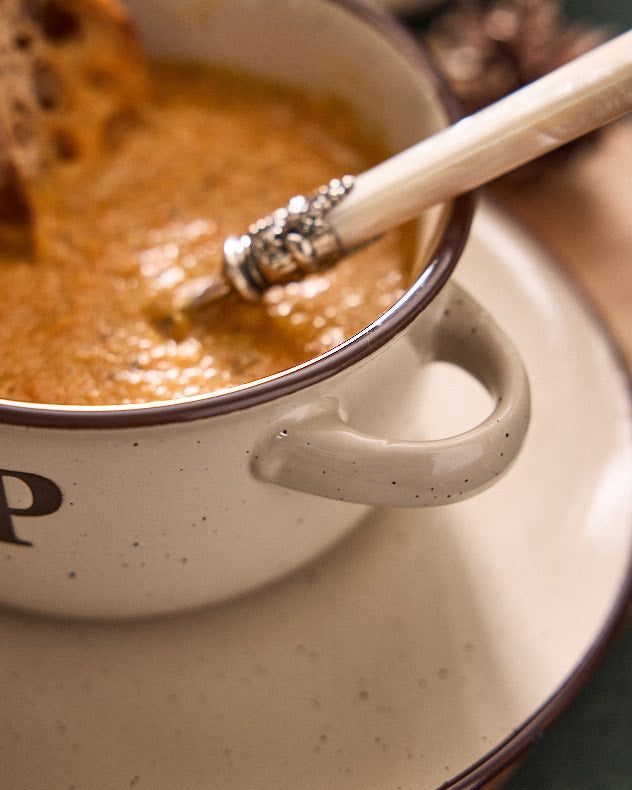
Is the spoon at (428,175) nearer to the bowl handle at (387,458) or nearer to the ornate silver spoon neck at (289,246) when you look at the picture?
the ornate silver spoon neck at (289,246)

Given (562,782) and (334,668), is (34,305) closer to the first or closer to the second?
(334,668)

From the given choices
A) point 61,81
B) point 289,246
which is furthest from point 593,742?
point 61,81

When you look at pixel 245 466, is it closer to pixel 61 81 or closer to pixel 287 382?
pixel 287 382

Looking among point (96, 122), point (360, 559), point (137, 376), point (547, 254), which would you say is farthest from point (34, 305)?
point (547, 254)

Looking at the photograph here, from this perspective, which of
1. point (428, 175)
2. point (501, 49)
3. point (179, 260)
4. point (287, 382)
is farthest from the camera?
point (501, 49)

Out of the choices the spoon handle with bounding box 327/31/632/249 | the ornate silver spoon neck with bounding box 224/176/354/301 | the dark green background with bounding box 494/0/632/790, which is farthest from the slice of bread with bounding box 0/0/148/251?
the dark green background with bounding box 494/0/632/790

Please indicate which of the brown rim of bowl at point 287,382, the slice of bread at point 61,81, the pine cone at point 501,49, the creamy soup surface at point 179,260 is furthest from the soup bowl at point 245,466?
the pine cone at point 501,49
